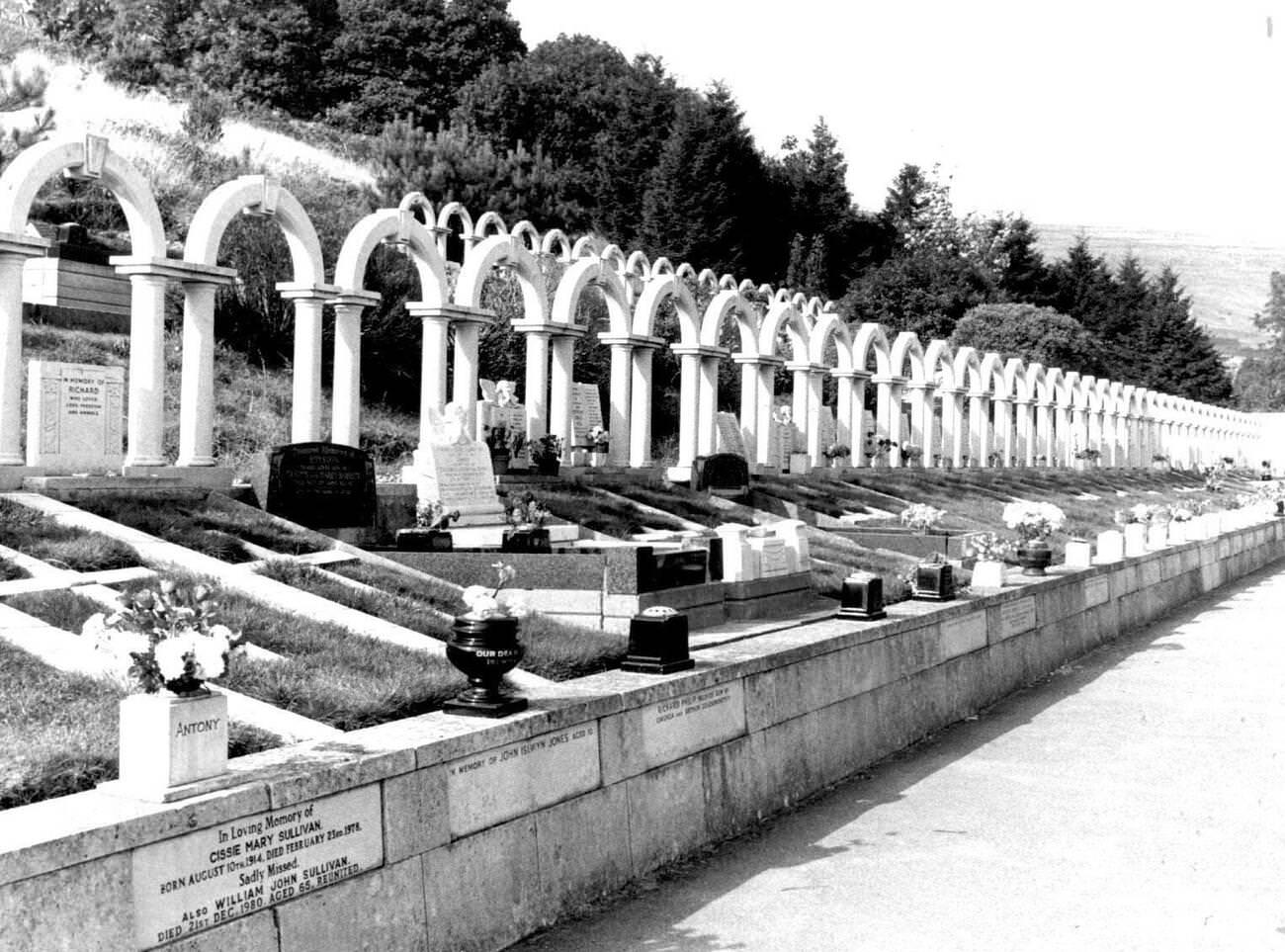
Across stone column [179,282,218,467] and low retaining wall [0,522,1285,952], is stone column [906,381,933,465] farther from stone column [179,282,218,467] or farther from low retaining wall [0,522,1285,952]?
low retaining wall [0,522,1285,952]

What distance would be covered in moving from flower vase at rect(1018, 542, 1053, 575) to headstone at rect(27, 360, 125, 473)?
31.0ft

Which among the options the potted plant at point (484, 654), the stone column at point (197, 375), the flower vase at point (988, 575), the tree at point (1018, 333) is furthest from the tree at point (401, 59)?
the potted plant at point (484, 654)

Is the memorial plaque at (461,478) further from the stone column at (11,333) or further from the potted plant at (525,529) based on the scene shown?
the stone column at (11,333)

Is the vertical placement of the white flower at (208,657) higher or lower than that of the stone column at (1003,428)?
lower

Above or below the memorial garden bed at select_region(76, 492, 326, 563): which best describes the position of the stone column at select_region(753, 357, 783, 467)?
above

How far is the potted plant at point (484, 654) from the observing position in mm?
6617

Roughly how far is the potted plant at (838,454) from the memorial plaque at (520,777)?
79.3ft

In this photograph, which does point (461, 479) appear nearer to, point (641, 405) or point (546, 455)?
point (546, 455)

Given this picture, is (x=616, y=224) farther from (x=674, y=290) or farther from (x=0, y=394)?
(x=0, y=394)

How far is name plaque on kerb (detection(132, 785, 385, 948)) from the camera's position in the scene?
15.2ft

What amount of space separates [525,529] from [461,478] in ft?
6.67

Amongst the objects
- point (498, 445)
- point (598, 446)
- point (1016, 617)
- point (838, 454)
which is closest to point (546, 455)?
point (498, 445)

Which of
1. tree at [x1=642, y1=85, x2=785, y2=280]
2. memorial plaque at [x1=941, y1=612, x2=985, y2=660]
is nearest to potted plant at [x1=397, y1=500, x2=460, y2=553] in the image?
memorial plaque at [x1=941, y1=612, x2=985, y2=660]

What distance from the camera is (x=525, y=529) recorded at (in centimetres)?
1377
